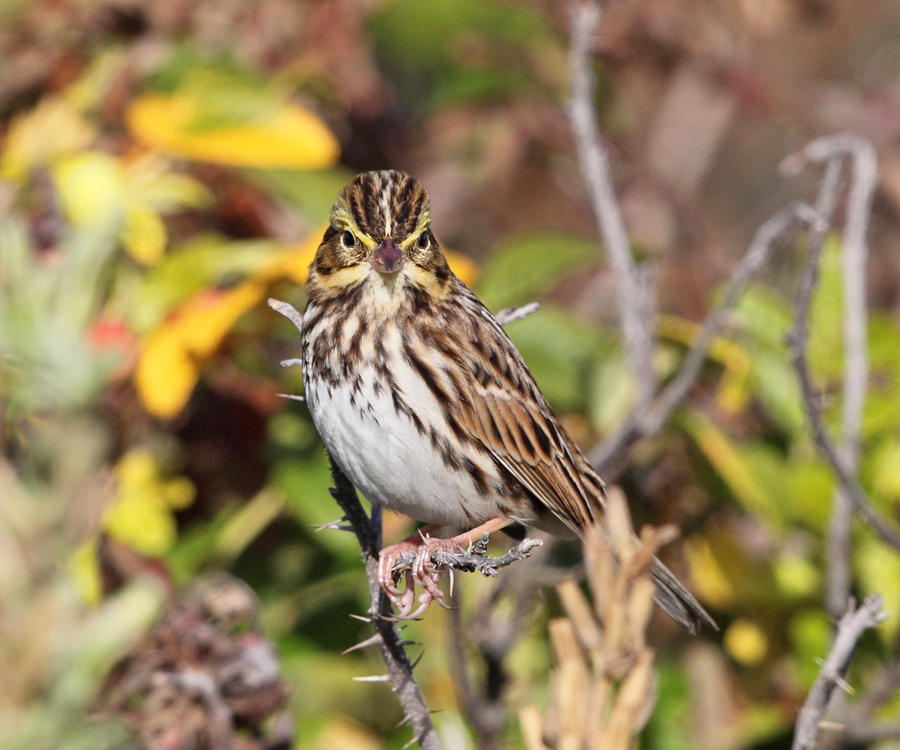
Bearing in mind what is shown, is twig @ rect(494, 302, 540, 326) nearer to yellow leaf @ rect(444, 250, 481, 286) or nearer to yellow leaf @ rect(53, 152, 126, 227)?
yellow leaf @ rect(444, 250, 481, 286)

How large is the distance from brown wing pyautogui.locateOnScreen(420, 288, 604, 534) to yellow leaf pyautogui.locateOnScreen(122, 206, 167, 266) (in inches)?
45.8

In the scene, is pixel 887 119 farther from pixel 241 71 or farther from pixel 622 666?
pixel 622 666

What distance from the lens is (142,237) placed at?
3512 mm

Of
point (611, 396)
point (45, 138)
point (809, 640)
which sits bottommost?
point (809, 640)

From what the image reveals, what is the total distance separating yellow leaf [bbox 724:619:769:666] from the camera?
354cm

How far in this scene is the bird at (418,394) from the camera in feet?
7.61

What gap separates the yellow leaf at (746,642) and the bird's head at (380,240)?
1577 mm

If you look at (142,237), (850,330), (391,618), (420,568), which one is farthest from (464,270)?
(391,618)

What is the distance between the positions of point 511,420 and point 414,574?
0.58 meters

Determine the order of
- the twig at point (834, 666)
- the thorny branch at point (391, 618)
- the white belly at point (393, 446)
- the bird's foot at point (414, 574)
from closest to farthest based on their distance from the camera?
the twig at point (834, 666) → the thorny branch at point (391, 618) → the bird's foot at point (414, 574) → the white belly at point (393, 446)

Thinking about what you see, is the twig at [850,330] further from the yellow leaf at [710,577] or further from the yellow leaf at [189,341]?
the yellow leaf at [189,341]

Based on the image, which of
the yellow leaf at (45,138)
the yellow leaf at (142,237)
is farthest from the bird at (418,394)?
the yellow leaf at (45,138)

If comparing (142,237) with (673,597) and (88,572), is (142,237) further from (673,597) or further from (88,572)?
(673,597)

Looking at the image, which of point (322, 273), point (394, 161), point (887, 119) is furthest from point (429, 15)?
point (322, 273)
